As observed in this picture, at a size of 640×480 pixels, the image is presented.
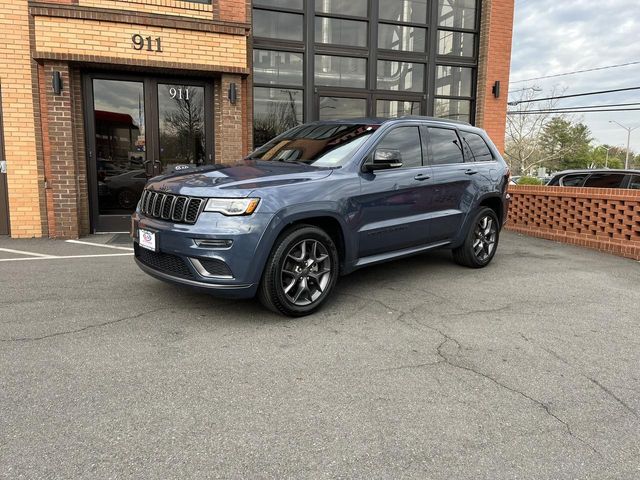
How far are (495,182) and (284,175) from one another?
3353 mm

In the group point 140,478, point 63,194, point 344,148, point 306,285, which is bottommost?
point 140,478

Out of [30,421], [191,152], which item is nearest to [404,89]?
[191,152]

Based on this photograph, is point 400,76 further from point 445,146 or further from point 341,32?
point 445,146

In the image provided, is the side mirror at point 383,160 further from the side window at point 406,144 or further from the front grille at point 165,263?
the front grille at point 165,263

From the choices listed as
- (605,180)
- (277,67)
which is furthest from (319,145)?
(605,180)

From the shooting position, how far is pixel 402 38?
10523 mm

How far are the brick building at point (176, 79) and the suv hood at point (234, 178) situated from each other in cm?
461

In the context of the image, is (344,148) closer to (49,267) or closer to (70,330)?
(70,330)

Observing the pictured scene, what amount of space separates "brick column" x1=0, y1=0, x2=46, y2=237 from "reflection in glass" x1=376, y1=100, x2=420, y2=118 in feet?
21.3

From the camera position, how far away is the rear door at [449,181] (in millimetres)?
5504

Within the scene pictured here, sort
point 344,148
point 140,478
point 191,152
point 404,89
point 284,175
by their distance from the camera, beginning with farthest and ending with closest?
1. point 404,89
2. point 191,152
3. point 344,148
4. point 284,175
5. point 140,478

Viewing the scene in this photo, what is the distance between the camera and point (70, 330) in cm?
391

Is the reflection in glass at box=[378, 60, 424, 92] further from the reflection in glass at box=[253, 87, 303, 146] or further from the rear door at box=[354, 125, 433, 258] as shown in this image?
the rear door at box=[354, 125, 433, 258]

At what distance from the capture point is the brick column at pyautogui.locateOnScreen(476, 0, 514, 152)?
1086 cm
